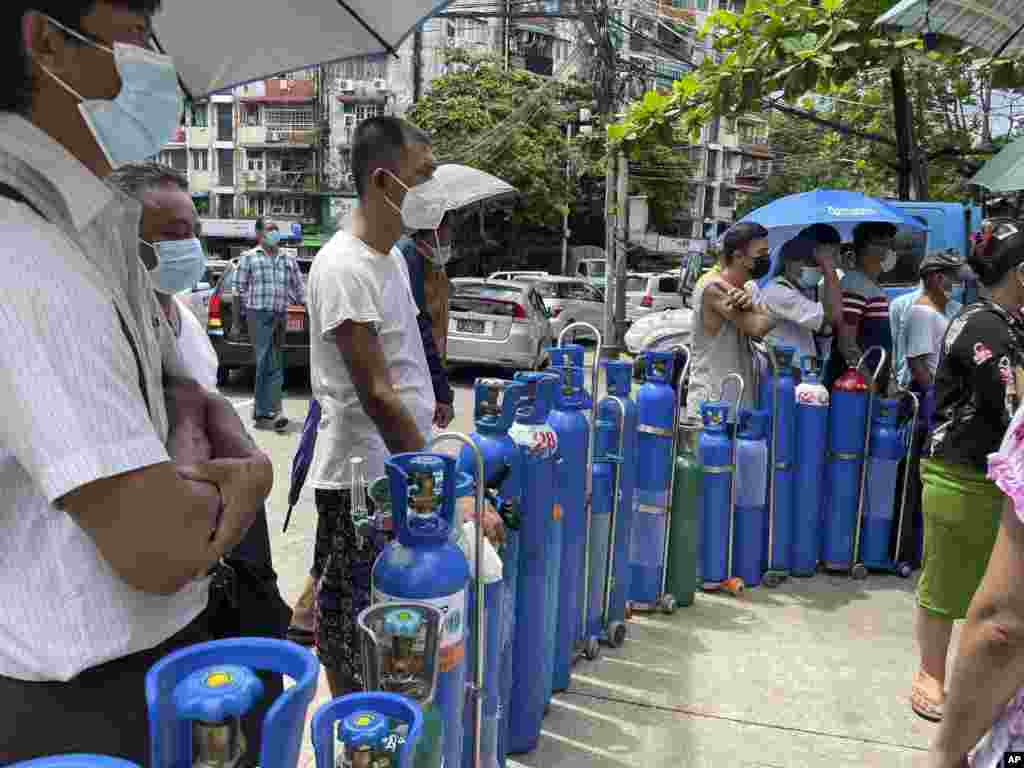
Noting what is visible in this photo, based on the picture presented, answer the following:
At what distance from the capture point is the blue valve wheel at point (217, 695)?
34.4 inches

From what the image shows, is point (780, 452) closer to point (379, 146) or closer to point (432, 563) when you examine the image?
point (379, 146)

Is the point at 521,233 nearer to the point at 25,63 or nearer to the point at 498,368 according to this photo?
the point at 498,368

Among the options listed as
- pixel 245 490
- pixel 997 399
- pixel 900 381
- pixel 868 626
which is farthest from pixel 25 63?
pixel 900 381

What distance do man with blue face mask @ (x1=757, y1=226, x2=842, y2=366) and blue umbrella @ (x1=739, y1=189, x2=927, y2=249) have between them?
15 centimetres

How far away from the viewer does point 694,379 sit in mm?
4895

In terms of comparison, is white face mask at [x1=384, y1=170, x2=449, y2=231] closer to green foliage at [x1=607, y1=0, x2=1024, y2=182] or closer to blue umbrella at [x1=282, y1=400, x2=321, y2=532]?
blue umbrella at [x1=282, y1=400, x2=321, y2=532]

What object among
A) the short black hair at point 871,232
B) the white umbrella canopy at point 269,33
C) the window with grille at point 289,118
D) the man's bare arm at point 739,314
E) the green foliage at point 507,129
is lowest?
the man's bare arm at point 739,314

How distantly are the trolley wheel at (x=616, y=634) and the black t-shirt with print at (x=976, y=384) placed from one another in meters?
1.53

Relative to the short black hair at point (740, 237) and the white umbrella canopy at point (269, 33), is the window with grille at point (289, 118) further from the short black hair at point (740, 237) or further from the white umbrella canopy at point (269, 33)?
the white umbrella canopy at point (269, 33)

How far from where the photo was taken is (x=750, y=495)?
462 cm

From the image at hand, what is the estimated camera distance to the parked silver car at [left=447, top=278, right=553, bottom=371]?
11984 mm

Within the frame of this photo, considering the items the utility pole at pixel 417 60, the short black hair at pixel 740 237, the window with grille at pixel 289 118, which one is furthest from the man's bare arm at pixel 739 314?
the window with grille at pixel 289 118

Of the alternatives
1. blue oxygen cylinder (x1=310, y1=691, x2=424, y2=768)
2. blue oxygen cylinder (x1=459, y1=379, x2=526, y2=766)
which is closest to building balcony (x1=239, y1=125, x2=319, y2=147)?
blue oxygen cylinder (x1=459, y1=379, x2=526, y2=766)

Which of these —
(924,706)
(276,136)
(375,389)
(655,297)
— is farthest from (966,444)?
(276,136)
